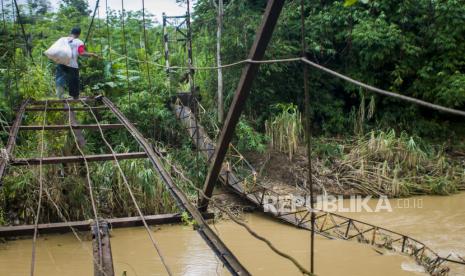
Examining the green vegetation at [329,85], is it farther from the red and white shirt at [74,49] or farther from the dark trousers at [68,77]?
the red and white shirt at [74,49]

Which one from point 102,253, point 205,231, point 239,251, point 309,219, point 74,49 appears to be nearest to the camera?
point 102,253

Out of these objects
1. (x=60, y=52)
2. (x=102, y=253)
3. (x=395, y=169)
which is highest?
(x=60, y=52)

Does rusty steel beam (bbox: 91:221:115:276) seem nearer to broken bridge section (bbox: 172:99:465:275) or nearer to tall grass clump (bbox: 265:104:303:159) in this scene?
broken bridge section (bbox: 172:99:465:275)

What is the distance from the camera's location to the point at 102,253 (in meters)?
2.15

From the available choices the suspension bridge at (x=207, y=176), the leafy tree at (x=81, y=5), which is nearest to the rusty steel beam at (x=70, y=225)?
the suspension bridge at (x=207, y=176)

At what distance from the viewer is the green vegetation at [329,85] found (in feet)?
27.1

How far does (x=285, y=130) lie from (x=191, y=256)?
12.1ft

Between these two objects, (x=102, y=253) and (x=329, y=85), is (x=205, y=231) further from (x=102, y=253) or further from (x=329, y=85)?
(x=329, y=85)

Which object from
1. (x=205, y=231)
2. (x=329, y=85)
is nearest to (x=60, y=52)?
(x=205, y=231)

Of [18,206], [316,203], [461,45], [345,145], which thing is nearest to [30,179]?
[18,206]

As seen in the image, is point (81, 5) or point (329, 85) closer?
point (329, 85)

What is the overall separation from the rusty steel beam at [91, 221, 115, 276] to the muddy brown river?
275 centimetres

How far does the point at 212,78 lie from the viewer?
9203mm

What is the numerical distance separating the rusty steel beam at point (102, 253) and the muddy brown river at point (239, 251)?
9.02 feet
